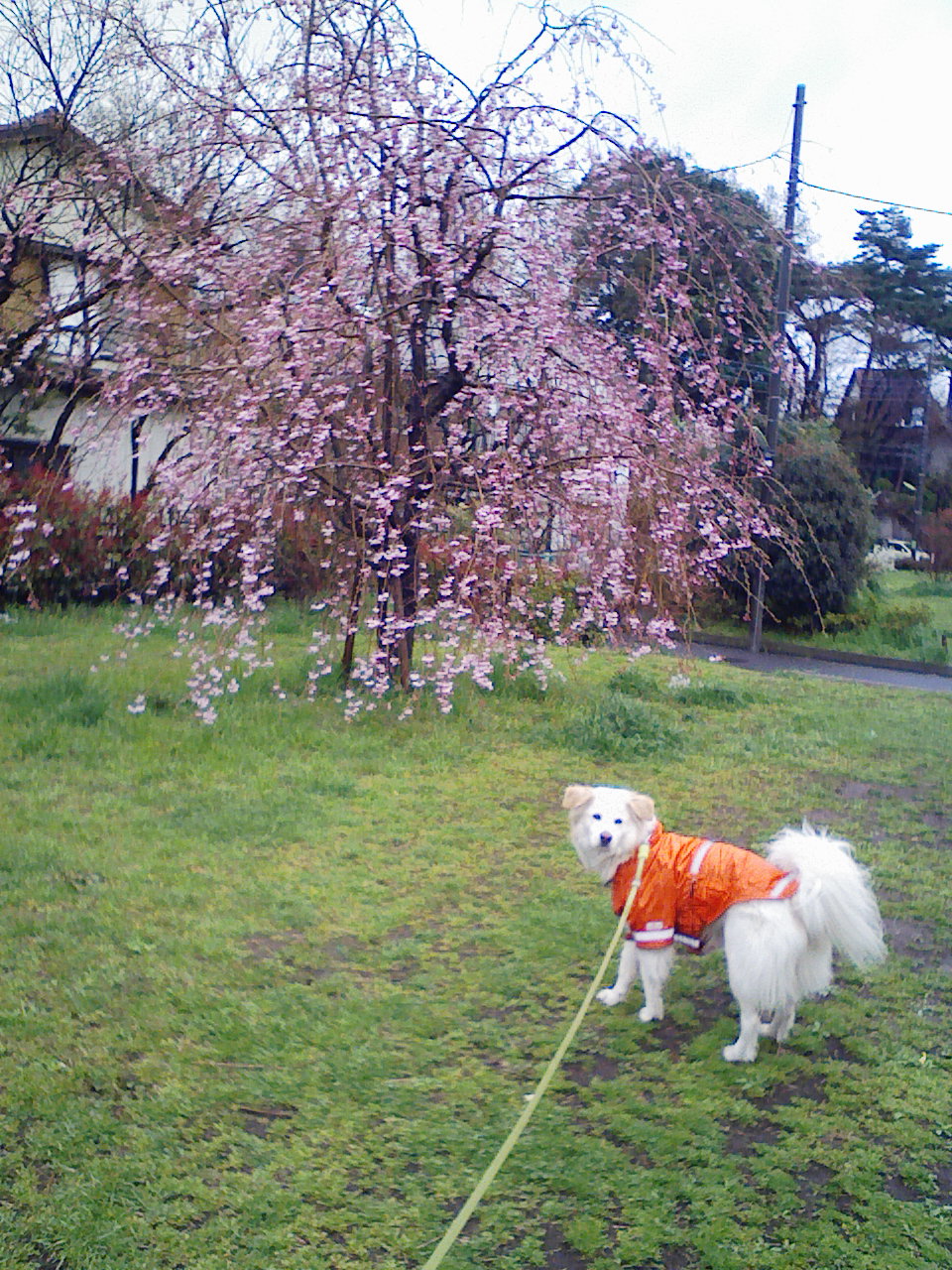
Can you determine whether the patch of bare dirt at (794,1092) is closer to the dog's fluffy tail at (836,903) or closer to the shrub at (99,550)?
the dog's fluffy tail at (836,903)

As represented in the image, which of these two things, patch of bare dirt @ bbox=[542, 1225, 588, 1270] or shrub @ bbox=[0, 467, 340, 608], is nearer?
patch of bare dirt @ bbox=[542, 1225, 588, 1270]

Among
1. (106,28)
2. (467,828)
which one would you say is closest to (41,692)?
(467,828)

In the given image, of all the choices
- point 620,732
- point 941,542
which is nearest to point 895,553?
point 941,542

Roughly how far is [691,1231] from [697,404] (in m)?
6.56

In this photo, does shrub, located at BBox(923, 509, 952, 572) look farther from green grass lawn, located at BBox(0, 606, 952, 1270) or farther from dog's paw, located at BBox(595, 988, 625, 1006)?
dog's paw, located at BBox(595, 988, 625, 1006)

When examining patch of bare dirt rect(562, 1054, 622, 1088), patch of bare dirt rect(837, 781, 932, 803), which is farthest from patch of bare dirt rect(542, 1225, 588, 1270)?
patch of bare dirt rect(837, 781, 932, 803)

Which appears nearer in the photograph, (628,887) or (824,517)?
(628,887)

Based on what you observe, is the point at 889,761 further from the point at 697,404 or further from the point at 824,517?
the point at 824,517

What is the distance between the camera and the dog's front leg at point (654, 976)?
3.93 meters

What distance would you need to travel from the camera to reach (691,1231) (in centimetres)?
284

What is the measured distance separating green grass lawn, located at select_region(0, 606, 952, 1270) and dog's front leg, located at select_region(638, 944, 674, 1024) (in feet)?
0.27

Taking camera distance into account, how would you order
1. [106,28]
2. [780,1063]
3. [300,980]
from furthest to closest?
[106,28] < [300,980] < [780,1063]

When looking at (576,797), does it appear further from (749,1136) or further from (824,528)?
(824,528)

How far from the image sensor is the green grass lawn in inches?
112
